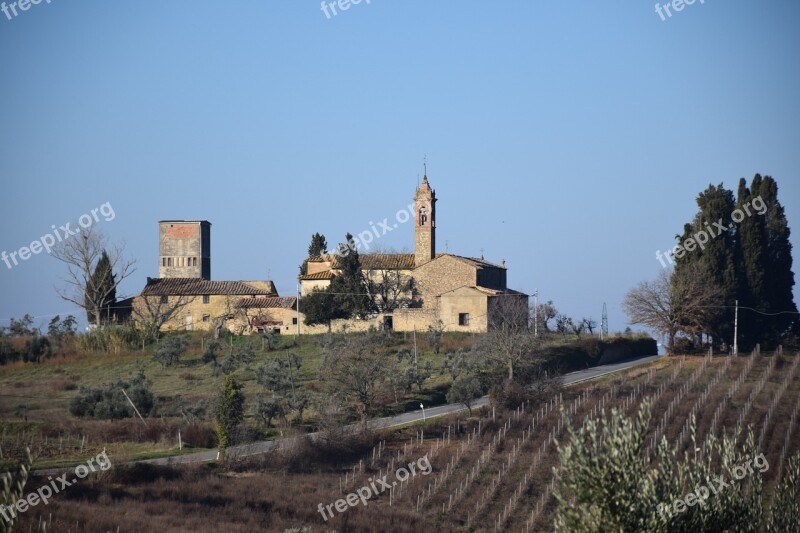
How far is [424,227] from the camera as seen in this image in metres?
52.9

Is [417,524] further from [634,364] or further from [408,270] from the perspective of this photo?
[408,270]

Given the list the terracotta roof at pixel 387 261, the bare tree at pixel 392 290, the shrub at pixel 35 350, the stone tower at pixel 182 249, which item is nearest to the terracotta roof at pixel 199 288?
the terracotta roof at pixel 387 261

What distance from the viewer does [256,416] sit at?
3173cm

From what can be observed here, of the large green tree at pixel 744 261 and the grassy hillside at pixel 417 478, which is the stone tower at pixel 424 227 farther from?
the grassy hillside at pixel 417 478

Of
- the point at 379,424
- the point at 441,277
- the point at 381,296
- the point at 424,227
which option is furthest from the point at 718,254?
the point at 379,424

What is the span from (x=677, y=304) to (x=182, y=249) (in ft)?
105

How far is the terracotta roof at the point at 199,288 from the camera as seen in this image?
53188mm

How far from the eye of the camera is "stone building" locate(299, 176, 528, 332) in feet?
159

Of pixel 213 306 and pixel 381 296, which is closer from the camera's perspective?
pixel 381 296

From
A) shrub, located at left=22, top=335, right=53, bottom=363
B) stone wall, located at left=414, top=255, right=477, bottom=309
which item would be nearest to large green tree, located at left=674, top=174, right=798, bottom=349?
stone wall, located at left=414, top=255, right=477, bottom=309

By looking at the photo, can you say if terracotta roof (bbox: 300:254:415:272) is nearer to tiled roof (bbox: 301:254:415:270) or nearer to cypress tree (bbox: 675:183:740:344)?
tiled roof (bbox: 301:254:415:270)

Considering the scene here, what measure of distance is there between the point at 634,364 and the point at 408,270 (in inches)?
504

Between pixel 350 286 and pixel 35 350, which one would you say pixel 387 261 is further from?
pixel 35 350

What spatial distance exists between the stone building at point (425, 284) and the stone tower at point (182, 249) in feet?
34.5
